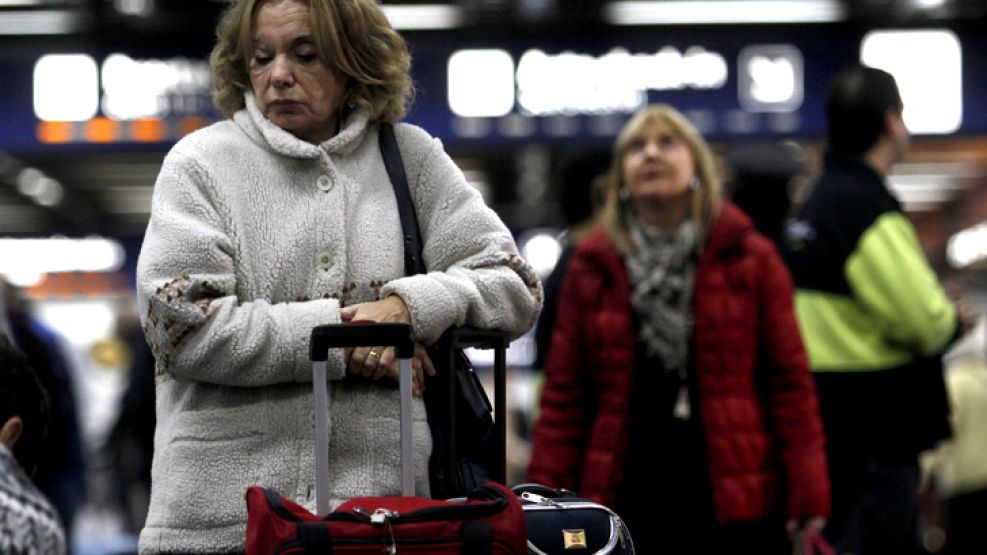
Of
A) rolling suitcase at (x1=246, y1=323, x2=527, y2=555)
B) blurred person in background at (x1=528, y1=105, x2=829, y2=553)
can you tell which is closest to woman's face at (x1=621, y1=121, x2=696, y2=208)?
blurred person in background at (x1=528, y1=105, x2=829, y2=553)

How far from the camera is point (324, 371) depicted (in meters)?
2.62

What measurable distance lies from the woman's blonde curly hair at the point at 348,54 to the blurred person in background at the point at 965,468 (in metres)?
4.40

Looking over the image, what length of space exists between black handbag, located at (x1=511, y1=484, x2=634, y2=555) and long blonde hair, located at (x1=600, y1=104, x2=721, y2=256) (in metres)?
2.14

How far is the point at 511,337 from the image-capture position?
3.01 meters

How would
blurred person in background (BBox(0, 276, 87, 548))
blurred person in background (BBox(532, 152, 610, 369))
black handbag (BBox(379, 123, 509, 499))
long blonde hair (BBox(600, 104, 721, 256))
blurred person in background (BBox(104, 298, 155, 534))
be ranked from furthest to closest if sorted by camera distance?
blurred person in background (BBox(104, 298, 155, 534)), blurred person in background (BBox(0, 276, 87, 548)), blurred person in background (BBox(532, 152, 610, 369)), long blonde hair (BBox(600, 104, 721, 256)), black handbag (BBox(379, 123, 509, 499))

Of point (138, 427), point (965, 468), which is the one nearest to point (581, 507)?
point (965, 468)

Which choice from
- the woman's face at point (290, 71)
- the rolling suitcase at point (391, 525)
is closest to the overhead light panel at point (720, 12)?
the woman's face at point (290, 71)

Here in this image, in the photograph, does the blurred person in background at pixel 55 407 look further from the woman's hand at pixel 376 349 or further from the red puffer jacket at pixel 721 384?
the woman's hand at pixel 376 349

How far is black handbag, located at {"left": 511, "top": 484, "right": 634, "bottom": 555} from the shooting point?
2641 millimetres

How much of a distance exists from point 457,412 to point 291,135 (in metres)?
0.58

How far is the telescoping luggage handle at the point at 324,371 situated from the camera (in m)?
2.57

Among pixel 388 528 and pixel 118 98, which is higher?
pixel 118 98

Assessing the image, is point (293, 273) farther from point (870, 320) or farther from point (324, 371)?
point (870, 320)

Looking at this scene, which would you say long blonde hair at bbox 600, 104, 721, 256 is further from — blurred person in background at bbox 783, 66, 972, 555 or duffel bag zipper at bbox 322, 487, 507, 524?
duffel bag zipper at bbox 322, 487, 507, 524
